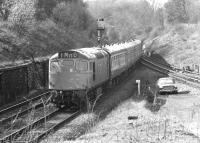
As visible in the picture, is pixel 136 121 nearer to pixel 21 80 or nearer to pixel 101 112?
pixel 101 112

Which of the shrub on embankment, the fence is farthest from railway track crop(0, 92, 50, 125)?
the shrub on embankment

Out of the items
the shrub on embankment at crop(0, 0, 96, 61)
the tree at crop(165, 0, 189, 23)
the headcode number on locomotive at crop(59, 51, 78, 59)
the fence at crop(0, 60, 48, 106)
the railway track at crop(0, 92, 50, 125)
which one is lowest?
the railway track at crop(0, 92, 50, 125)

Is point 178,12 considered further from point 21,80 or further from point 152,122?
point 152,122

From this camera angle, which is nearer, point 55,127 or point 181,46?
point 55,127

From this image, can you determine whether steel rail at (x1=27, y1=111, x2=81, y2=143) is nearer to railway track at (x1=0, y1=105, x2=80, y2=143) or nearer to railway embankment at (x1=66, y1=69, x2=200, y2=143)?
railway track at (x1=0, y1=105, x2=80, y2=143)

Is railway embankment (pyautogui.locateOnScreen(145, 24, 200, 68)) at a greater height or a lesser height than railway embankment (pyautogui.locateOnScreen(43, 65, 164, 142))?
greater

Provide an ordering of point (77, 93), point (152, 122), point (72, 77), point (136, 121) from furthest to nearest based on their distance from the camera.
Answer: point (72, 77) < point (77, 93) < point (136, 121) < point (152, 122)

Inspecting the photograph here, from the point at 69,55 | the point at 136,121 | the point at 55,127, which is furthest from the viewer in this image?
the point at 69,55

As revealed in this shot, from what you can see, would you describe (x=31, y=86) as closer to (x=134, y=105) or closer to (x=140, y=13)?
(x=134, y=105)

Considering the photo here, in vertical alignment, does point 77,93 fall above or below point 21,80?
below

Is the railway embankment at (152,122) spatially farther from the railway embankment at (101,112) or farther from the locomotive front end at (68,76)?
the locomotive front end at (68,76)

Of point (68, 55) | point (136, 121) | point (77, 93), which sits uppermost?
point (68, 55)

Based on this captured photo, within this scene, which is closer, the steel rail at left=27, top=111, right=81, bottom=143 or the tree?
the steel rail at left=27, top=111, right=81, bottom=143

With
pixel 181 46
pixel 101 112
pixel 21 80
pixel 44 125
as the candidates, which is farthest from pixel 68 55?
pixel 181 46
